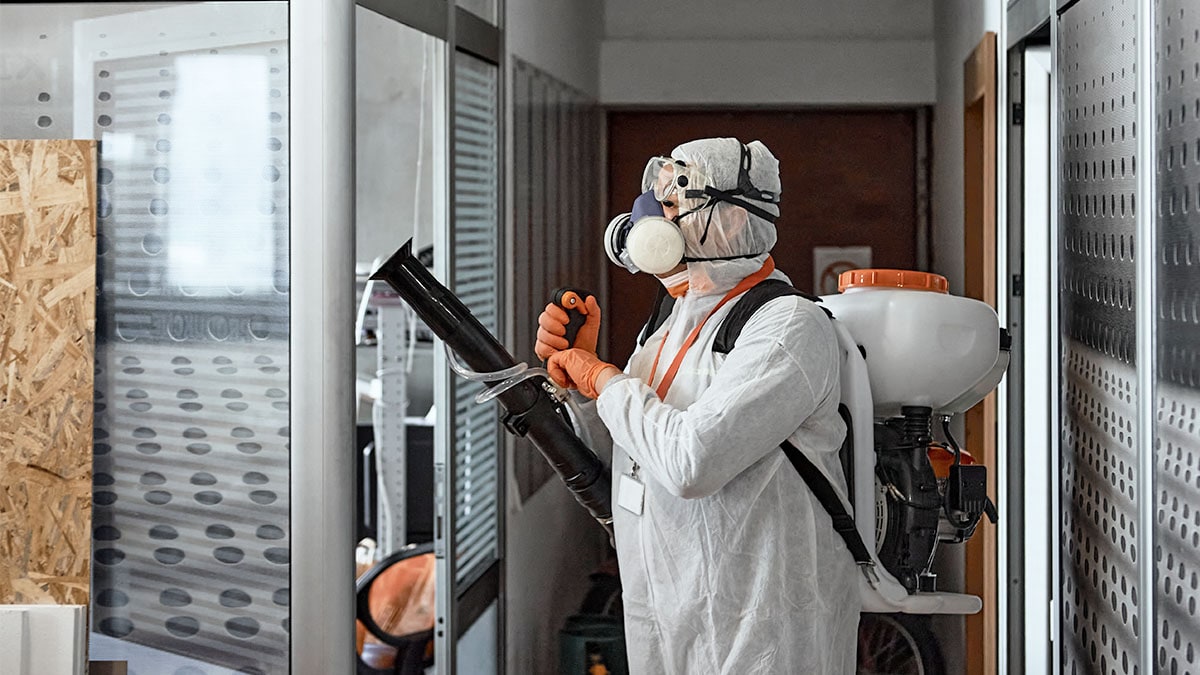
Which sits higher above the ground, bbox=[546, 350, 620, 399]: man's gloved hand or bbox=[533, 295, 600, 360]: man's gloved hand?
bbox=[533, 295, 600, 360]: man's gloved hand

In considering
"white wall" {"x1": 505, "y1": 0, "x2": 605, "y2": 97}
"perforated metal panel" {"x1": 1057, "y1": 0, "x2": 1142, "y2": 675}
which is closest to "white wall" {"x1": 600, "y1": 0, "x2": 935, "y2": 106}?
"white wall" {"x1": 505, "y1": 0, "x2": 605, "y2": 97}

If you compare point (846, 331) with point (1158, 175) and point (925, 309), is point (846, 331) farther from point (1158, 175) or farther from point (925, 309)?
point (1158, 175)

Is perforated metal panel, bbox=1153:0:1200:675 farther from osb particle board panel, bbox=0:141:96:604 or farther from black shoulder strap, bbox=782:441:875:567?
osb particle board panel, bbox=0:141:96:604

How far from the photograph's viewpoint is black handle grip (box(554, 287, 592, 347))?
6.02ft

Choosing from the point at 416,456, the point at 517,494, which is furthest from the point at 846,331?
the point at 416,456

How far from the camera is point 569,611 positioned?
246 centimetres

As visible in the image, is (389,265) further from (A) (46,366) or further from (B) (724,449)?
(A) (46,366)

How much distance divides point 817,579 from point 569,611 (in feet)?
2.83

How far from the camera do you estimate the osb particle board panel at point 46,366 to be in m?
2.18

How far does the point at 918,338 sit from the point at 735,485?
1.17 feet

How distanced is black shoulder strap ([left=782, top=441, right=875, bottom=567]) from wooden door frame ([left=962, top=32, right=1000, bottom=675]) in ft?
2.16

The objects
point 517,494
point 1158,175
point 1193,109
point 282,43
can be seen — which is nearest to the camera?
point 1193,109

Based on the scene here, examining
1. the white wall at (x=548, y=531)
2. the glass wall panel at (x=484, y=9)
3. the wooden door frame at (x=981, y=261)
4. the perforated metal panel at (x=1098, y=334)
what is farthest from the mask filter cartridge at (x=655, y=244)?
the glass wall panel at (x=484, y=9)

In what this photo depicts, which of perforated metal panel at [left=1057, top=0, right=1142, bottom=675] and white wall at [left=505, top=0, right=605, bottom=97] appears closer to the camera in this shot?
perforated metal panel at [left=1057, top=0, right=1142, bottom=675]
